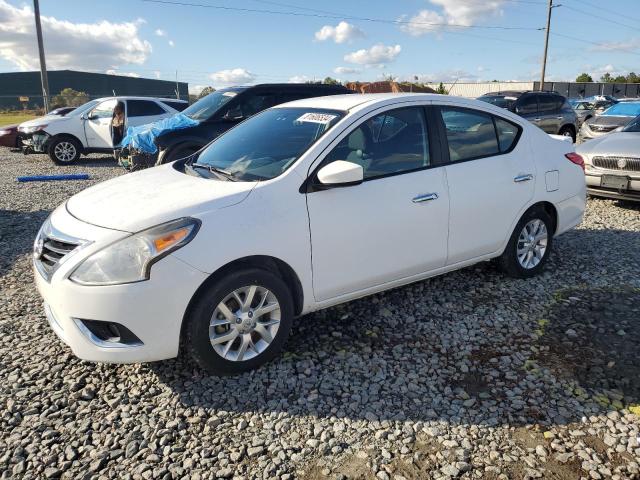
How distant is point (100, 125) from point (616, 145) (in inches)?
455

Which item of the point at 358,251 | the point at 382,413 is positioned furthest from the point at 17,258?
the point at 382,413

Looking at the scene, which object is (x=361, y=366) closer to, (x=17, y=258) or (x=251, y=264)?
→ (x=251, y=264)

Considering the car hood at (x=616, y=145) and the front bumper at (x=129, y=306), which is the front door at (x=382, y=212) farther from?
the car hood at (x=616, y=145)

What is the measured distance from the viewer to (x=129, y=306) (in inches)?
109

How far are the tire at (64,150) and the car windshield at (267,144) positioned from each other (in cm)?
1046

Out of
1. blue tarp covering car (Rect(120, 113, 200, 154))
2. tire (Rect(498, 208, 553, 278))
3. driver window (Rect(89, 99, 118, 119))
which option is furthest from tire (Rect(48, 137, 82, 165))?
tire (Rect(498, 208, 553, 278))

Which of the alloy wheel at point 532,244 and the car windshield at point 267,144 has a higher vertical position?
the car windshield at point 267,144

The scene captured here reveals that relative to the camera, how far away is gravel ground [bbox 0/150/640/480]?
8.29 feet

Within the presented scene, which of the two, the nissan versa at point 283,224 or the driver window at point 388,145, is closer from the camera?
the nissan versa at point 283,224

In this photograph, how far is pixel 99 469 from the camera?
8.14ft

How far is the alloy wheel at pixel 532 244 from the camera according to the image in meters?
4.68

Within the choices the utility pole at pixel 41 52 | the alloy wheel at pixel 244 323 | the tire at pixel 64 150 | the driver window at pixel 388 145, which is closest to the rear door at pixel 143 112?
the tire at pixel 64 150

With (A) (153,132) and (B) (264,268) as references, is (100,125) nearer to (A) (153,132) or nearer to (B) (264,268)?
(A) (153,132)

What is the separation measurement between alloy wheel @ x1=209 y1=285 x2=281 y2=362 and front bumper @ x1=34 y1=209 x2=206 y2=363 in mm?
251
